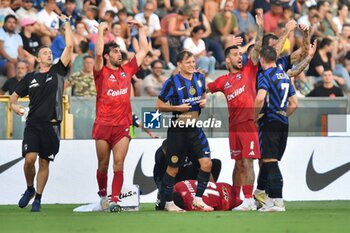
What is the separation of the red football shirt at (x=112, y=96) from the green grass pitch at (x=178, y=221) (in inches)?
54.1

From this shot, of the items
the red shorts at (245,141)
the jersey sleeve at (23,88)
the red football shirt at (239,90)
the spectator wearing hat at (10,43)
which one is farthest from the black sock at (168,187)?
the spectator wearing hat at (10,43)

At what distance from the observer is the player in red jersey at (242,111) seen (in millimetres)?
16188

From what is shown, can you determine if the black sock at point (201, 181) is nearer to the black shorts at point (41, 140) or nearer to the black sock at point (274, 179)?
the black sock at point (274, 179)

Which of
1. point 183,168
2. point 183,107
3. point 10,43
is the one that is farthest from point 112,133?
point 10,43

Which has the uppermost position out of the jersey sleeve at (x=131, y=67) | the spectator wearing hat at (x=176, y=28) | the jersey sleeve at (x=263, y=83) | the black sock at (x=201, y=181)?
the spectator wearing hat at (x=176, y=28)

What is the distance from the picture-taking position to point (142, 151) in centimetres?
1866

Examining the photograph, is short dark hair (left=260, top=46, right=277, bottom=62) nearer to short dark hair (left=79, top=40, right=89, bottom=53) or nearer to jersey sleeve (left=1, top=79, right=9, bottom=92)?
jersey sleeve (left=1, top=79, right=9, bottom=92)

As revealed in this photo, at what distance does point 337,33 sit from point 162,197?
37.9ft

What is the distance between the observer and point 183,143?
15961 mm

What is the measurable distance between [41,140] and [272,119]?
131 inches

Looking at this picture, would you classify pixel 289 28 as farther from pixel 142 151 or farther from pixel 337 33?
pixel 337 33

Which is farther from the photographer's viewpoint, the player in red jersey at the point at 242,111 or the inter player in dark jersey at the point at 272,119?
the player in red jersey at the point at 242,111

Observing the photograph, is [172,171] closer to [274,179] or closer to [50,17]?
[274,179]

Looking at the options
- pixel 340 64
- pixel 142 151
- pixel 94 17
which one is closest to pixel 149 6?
pixel 94 17
